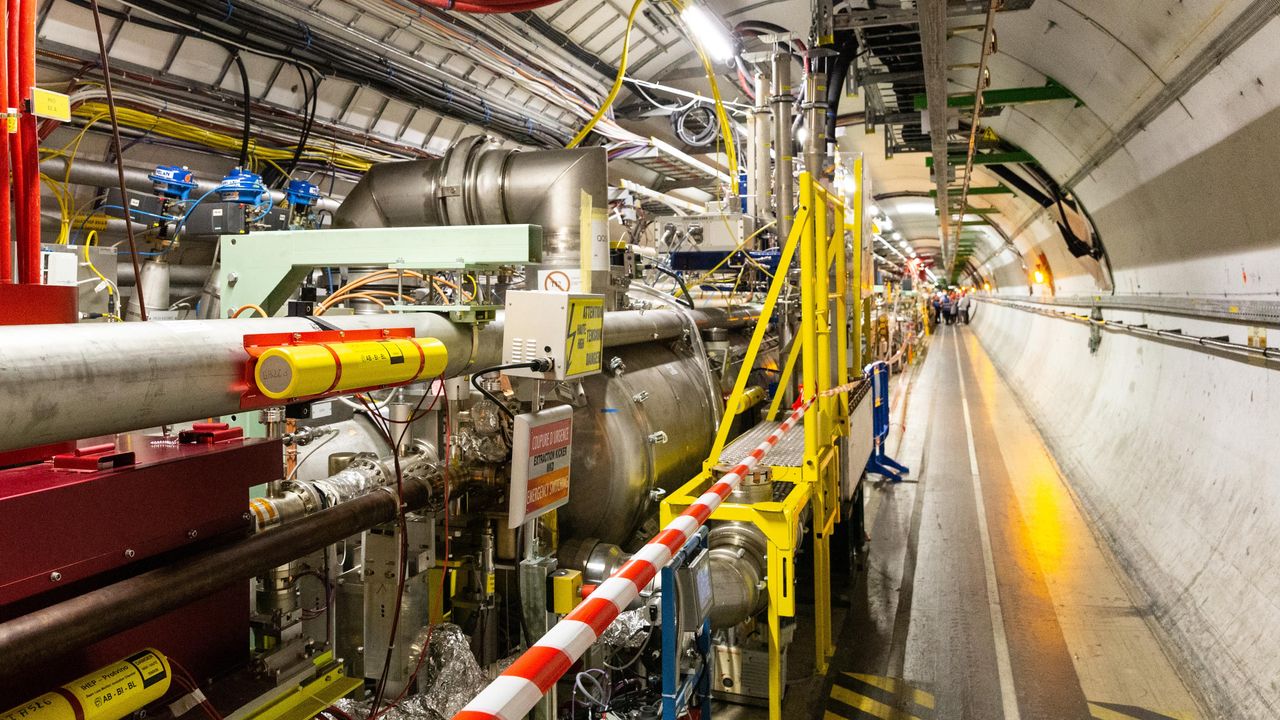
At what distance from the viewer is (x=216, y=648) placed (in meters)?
2.09

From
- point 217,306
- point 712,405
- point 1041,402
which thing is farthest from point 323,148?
point 1041,402

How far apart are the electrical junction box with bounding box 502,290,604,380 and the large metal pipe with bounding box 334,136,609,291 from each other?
127 centimetres

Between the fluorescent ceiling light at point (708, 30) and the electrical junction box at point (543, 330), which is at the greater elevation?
the fluorescent ceiling light at point (708, 30)

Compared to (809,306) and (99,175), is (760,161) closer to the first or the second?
(809,306)

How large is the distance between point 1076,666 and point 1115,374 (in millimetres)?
4551

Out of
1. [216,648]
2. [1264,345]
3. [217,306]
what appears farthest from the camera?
[217,306]

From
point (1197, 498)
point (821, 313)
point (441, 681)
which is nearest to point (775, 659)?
point (441, 681)

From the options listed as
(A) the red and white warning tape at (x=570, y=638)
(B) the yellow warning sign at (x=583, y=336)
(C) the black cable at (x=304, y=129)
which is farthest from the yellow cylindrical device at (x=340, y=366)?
(C) the black cable at (x=304, y=129)

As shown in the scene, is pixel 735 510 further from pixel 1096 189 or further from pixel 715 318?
pixel 1096 189

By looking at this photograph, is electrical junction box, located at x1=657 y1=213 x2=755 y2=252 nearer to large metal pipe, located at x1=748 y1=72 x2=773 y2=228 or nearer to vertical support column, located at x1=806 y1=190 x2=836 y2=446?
large metal pipe, located at x1=748 y1=72 x2=773 y2=228

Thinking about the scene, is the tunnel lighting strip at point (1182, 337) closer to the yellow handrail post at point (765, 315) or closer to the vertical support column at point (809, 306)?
the vertical support column at point (809, 306)

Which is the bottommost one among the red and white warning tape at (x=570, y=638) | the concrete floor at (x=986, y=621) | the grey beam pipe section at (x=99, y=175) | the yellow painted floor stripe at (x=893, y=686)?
the yellow painted floor stripe at (x=893, y=686)

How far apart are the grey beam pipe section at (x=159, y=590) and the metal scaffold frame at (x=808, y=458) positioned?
1.36 m

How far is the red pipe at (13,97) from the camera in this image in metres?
2.30
